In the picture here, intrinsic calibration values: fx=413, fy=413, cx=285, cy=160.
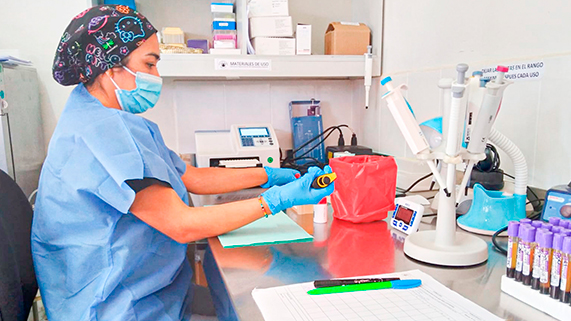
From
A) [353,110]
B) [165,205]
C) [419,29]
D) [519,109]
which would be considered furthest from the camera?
[353,110]

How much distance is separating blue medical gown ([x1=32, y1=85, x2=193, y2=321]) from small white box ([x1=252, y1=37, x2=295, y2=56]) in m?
0.89

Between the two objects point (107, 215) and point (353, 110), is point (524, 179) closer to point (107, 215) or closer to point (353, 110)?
point (107, 215)

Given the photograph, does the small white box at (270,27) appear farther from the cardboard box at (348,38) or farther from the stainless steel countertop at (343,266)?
the stainless steel countertop at (343,266)

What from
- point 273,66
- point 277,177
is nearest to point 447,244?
point 277,177

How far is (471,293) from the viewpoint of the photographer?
0.75 meters

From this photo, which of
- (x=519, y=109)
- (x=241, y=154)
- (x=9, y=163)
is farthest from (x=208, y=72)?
(x=519, y=109)

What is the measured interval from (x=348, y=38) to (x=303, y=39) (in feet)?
0.72

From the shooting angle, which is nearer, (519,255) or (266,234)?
(519,255)

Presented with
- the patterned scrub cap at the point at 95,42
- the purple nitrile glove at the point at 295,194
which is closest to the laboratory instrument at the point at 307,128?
the purple nitrile glove at the point at 295,194

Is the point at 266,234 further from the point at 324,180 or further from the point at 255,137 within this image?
the point at 255,137

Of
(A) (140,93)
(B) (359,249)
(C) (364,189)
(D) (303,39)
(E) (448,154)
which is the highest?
(D) (303,39)

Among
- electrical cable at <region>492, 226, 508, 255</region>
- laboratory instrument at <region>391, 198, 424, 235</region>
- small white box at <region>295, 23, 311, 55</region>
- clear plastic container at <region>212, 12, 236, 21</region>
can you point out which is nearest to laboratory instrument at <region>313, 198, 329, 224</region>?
laboratory instrument at <region>391, 198, 424, 235</region>

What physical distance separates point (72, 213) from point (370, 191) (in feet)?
2.42

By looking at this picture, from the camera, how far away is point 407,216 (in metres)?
1.06
